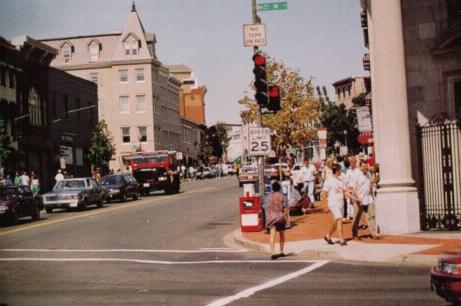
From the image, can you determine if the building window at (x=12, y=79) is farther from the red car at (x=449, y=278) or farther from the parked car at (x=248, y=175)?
the red car at (x=449, y=278)

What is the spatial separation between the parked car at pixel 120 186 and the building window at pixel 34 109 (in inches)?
668

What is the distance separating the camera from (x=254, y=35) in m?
21.6

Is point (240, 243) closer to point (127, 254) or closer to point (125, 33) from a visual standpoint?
point (127, 254)

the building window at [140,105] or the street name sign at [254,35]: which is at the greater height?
the building window at [140,105]

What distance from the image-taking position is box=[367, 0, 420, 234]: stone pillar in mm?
19203

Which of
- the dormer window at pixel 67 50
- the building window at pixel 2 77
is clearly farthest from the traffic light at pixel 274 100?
the dormer window at pixel 67 50

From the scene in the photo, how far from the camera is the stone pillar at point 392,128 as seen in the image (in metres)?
19.2

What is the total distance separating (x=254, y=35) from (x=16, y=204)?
39.8ft

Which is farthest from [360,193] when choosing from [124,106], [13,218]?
[124,106]

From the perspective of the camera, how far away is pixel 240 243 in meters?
20.0

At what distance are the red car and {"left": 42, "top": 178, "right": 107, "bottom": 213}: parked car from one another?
89.9 feet

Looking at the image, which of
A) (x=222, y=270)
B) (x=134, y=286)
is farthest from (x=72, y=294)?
(x=222, y=270)

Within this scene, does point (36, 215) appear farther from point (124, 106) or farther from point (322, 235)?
point (124, 106)

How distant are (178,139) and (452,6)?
100 m
